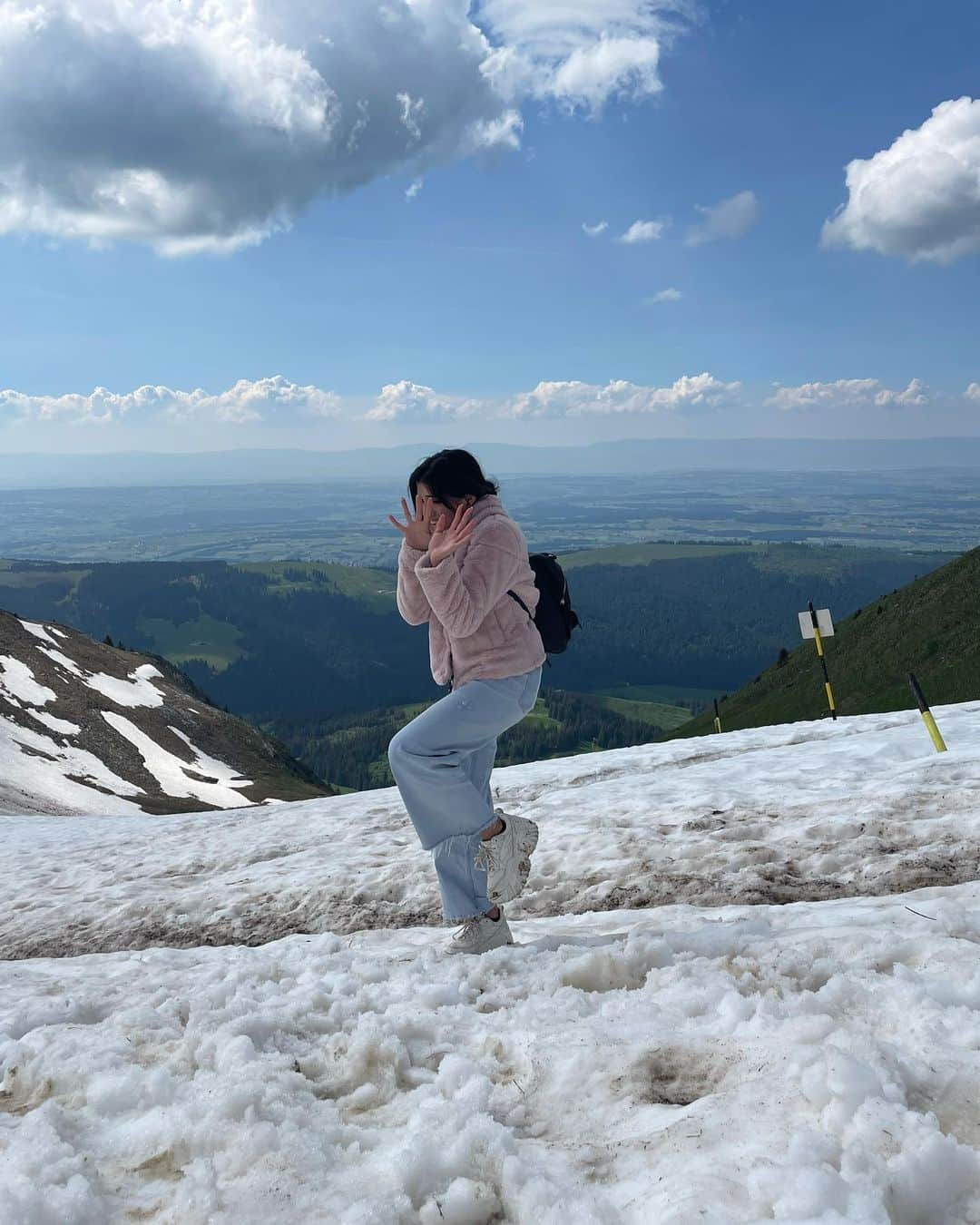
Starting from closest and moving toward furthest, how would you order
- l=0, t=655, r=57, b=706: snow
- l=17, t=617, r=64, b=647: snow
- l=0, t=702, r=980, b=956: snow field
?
l=0, t=702, r=980, b=956: snow field < l=0, t=655, r=57, b=706: snow < l=17, t=617, r=64, b=647: snow

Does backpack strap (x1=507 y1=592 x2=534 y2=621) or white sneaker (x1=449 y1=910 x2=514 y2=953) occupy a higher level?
backpack strap (x1=507 y1=592 x2=534 y2=621)

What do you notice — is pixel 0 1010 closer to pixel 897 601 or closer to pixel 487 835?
pixel 487 835

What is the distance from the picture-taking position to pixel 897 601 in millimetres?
74938

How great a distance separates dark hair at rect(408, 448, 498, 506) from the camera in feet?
21.5

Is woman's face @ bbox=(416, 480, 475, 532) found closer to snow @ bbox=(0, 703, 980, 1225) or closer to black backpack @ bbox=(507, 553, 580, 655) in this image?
black backpack @ bbox=(507, 553, 580, 655)

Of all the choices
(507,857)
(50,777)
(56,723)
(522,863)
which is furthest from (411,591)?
(56,723)

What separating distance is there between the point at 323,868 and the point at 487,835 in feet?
18.7

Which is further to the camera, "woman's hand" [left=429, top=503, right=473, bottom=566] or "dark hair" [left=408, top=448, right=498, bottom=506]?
"dark hair" [left=408, top=448, right=498, bottom=506]

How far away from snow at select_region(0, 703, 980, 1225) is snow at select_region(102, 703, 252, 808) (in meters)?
52.8

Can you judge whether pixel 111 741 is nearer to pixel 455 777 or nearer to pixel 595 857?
pixel 595 857

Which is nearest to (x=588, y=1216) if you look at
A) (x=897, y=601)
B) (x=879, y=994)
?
(x=879, y=994)

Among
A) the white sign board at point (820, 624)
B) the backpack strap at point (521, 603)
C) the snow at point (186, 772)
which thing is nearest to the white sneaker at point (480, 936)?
the backpack strap at point (521, 603)

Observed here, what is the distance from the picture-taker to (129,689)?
77.0 metres

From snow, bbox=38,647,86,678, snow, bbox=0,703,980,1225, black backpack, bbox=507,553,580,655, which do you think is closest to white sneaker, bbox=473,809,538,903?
snow, bbox=0,703,980,1225
